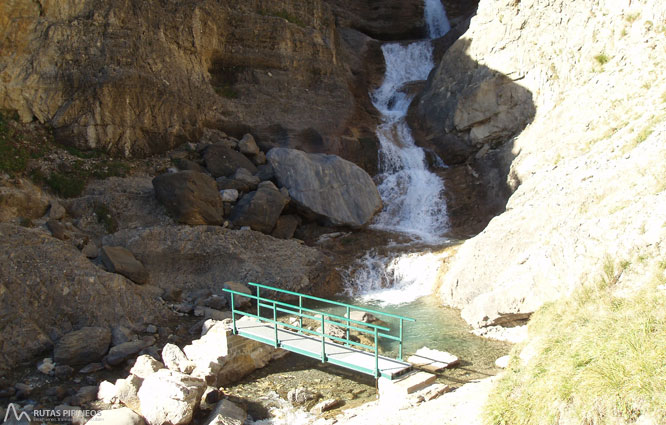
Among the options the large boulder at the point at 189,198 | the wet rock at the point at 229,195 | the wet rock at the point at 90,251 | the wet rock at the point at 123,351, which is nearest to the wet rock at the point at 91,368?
the wet rock at the point at 123,351

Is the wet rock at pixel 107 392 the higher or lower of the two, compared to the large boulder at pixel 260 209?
lower

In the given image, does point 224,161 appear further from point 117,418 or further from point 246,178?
point 117,418

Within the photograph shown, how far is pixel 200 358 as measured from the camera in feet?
36.2

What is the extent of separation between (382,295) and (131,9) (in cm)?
1703

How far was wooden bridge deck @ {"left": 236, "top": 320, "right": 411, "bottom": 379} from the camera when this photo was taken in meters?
9.22

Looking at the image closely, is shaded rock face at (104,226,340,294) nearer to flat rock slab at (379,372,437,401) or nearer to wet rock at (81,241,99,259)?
wet rock at (81,241,99,259)

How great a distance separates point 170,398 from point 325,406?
111 inches

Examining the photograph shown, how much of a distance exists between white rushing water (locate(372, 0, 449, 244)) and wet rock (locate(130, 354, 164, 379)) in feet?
41.0

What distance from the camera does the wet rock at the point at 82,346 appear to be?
11.3m

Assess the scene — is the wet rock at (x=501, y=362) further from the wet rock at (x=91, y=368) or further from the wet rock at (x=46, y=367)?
the wet rock at (x=46, y=367)

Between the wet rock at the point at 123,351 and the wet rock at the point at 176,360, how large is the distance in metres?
0.93

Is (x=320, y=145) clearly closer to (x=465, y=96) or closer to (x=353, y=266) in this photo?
(x=465, y=96)

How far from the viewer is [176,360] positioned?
36.1 ft

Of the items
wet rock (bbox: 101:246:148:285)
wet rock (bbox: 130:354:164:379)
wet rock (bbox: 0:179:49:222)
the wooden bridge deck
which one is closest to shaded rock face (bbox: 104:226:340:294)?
wet rock (bbox: 101:246:148:285)
